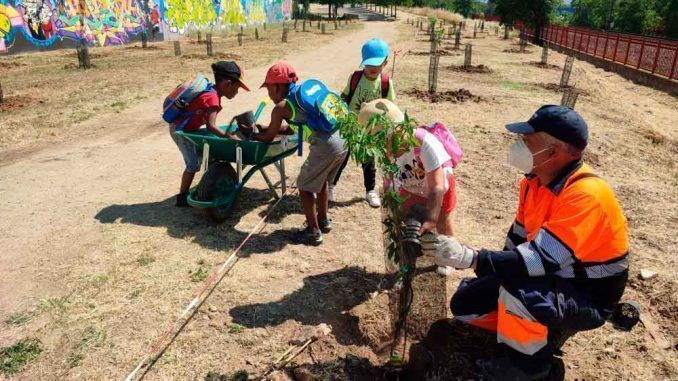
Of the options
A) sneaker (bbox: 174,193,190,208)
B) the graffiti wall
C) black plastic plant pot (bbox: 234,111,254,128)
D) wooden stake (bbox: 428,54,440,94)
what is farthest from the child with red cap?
the graffiti wall

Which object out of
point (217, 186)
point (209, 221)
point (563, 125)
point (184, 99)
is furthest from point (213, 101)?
point (563, 125)

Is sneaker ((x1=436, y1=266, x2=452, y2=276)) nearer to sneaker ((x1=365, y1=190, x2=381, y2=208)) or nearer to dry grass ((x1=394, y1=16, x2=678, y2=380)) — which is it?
dry grass ((x1=394, y1=16, x2=678, y2=380))

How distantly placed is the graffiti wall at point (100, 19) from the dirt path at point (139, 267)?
44.8 ft

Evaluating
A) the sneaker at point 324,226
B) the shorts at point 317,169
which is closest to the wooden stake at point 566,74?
the sneaker at point 324,226

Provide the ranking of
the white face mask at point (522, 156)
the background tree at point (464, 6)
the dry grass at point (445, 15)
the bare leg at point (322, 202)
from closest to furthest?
the white face mask at point (522, 156)
the bare leg at point (322, 202)
the dry grass at point (445, 15)
the background tree at point (464, 6)

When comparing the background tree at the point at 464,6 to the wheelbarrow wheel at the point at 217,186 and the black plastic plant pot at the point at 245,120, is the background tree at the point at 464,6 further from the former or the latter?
the wheelbarrow wheel at the point at 217,186

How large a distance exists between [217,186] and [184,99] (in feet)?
2.83

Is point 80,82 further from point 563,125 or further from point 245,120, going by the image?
point 563,125

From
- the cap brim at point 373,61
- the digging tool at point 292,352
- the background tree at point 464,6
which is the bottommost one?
the digging tool at point 292,352

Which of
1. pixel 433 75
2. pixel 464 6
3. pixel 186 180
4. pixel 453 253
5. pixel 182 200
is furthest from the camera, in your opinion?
pixel 464 6

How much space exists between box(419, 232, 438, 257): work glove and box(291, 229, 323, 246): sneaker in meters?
1.86

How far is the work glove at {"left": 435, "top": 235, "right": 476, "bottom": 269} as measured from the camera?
218 centimetres

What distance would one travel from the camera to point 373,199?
16.1ft

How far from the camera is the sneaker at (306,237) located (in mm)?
4027
